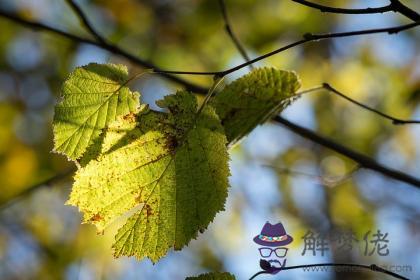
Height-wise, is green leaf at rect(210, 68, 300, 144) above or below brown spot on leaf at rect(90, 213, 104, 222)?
above

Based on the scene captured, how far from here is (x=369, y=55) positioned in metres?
4.55

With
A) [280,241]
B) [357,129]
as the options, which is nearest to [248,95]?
[280,241]

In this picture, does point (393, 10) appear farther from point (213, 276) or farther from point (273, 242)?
point (273, 242)

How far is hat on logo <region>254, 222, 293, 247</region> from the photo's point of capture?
1.35 m

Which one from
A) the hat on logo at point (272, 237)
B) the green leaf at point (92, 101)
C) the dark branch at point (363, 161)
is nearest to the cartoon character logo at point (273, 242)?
the hat on logo at point (272, 237)

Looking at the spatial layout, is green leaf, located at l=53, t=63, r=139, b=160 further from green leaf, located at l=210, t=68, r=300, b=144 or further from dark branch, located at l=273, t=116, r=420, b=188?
dark branch, located at l=273, t=116, r=420, b=188

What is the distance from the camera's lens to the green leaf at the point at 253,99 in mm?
958

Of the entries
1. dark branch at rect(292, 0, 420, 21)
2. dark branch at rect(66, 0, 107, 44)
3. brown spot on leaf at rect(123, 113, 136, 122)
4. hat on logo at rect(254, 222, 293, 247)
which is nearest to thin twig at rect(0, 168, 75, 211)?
dark branch at rect(66, 0, 107, 44)

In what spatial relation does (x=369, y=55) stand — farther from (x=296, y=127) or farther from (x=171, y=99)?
(x=171, y=99)

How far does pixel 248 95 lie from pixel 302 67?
3.71 meters

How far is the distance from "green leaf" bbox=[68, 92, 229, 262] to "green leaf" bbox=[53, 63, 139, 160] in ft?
0.12

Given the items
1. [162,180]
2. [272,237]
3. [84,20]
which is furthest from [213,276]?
[84,20]

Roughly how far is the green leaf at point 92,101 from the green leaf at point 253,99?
0.60 feet

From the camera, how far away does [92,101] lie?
2.79ft
